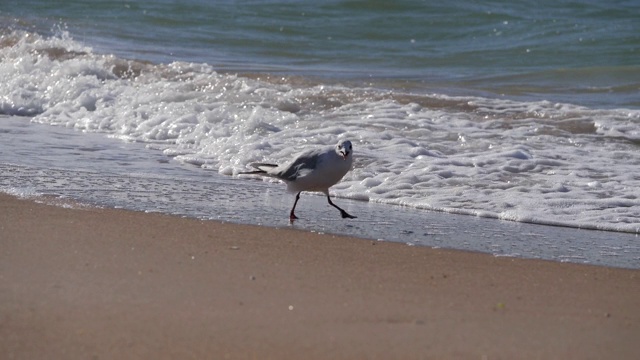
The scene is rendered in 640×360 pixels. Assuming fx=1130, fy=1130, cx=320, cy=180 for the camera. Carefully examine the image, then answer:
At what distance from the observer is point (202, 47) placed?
57.1ft

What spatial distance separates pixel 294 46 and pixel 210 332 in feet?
48.5

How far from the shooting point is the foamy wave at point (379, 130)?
7.04 meters

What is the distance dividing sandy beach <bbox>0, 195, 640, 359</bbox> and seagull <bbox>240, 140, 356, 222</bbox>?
31.4 inches

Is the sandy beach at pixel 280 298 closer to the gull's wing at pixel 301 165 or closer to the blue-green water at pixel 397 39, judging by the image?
the gull's wing at pixel 301 165

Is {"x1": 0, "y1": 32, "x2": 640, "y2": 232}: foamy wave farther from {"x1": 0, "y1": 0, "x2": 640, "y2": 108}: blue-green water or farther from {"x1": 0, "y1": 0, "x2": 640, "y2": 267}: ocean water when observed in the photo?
{"x1": 0, "y1": 0, "x2": 640, "y2": 108}: blue-green water

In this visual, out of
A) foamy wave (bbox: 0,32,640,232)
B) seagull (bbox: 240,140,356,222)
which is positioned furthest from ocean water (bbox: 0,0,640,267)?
seagull (bbox: 240,140,356,222)

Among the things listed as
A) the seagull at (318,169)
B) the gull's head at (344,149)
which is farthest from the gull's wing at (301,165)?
the gull's head at (344,149)

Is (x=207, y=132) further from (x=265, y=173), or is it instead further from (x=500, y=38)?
(x=500, y=38)

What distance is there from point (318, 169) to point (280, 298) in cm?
220

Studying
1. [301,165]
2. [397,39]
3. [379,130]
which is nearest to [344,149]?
[301,165]

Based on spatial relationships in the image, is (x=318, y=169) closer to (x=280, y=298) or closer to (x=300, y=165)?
(x=300, y=165)

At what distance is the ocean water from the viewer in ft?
22.3

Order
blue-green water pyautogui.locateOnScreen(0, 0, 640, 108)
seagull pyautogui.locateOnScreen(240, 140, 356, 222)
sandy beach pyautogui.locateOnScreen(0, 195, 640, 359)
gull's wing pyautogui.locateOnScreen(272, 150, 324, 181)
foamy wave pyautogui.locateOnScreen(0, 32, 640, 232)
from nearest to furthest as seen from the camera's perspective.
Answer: sandy beach pyautogui.locateOnScreen(0, 195, 640, 359), seagull pyautogui.locateOnScreen(240, 140, 356, 222), gull's wing pyautogui.locateOnScreen(272, 150, 324, 181), foamy wave pyautogui.locateOnScreen(0, 32, 640, 232), blue-green water pyautogui.locateOnScreen(0, 0, 640, 108)

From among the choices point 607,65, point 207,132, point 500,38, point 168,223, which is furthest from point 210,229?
point 500,38
